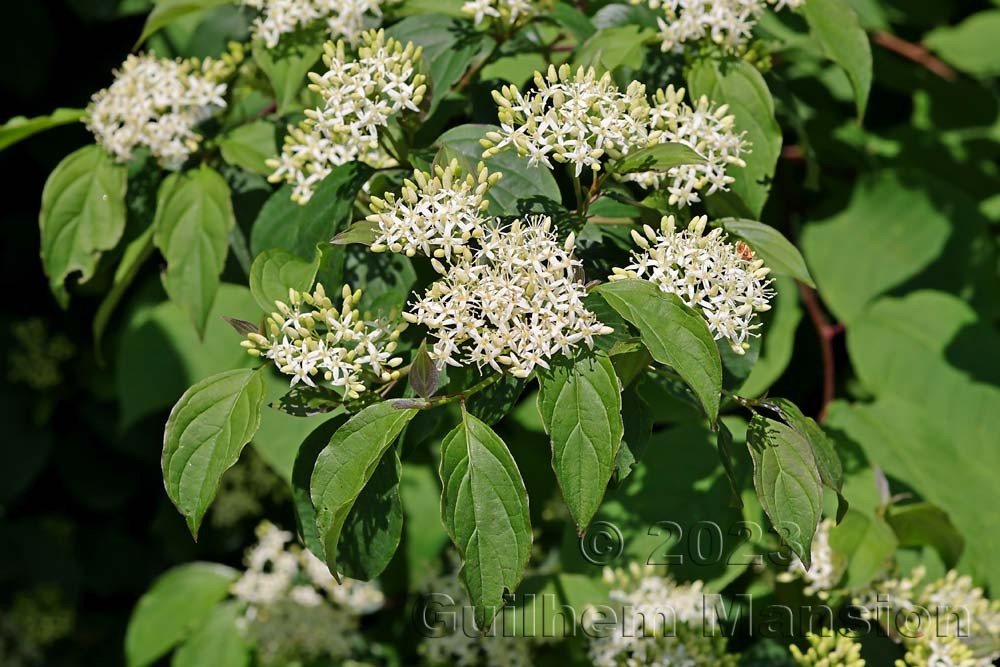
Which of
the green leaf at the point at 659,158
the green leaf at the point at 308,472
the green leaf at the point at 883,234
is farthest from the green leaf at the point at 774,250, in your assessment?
the green leaf at the point at 883,234

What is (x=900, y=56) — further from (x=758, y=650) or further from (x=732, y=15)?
(x=758, y=650)

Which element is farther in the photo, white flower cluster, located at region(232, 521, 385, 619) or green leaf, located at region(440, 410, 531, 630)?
white flower cluster, located at region(232, 521, 385, 619)

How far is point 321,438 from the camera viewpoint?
4.19 feet

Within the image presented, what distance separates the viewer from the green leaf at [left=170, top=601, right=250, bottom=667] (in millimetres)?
2271

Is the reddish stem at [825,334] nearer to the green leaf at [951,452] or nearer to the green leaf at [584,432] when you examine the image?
the green leaf at [951,452]

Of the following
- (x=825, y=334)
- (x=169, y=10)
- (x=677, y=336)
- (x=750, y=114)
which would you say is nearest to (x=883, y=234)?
(x=825, y=334)

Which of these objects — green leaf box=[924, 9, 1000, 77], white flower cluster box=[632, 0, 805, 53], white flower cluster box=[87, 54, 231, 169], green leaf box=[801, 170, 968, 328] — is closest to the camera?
white flower cluster box=[632, 0, 805, 53]

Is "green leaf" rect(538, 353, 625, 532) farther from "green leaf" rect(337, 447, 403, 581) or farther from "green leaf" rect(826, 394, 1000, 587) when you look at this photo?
"green leaf" rect(826, 394, 1000, 587)

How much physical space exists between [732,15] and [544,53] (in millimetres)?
307

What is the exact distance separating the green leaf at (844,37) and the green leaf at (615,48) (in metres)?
0.26

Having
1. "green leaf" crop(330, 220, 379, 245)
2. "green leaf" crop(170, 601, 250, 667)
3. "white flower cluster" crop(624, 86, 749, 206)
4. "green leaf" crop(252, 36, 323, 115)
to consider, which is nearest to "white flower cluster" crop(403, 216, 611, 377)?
"green leaf" crop(330, 220, 379, 245)

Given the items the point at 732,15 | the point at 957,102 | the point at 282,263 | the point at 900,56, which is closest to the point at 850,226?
the point at 957,102

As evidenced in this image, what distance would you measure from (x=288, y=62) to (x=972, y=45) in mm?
2034

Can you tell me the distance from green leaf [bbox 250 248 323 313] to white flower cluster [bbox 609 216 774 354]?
1.32ft
